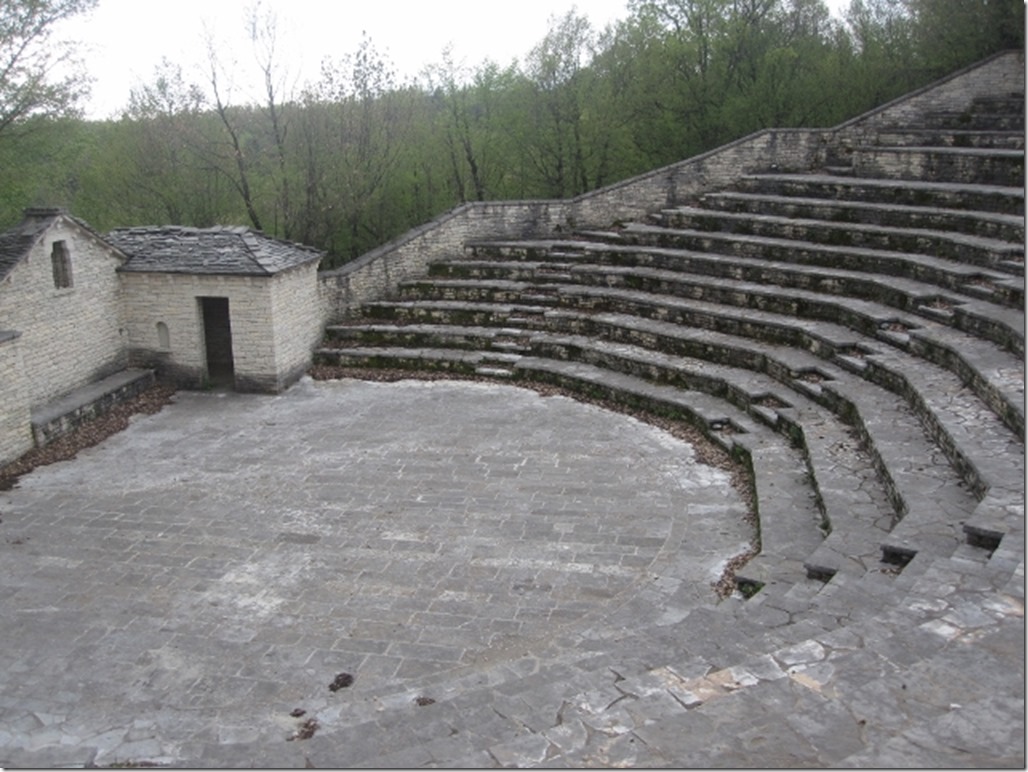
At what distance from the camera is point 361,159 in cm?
1905

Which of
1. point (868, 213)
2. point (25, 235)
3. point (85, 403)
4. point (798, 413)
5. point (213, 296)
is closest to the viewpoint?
point (798, 413)

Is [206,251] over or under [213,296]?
over

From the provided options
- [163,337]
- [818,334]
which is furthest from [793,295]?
[163,337]

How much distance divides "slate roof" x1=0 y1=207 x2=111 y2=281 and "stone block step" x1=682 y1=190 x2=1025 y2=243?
10.2 metres

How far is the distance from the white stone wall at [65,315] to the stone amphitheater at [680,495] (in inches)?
64.1

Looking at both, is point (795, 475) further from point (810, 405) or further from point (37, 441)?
point (37, 441)

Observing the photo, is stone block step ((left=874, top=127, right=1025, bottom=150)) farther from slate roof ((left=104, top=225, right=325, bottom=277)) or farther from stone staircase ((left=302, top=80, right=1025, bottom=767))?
slate roof ((left=104, top=225, right=325, bottom=277))

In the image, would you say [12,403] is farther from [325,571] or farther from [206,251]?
[325,571]

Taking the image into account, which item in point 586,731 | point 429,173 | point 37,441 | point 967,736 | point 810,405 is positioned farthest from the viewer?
point 429,173

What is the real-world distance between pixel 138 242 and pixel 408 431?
18.9 feet

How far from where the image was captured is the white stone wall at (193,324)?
13977mm

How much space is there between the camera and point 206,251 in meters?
14.2

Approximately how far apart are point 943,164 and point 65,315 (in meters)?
14.2

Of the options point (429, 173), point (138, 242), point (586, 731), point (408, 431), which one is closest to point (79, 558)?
point (408, 431)
